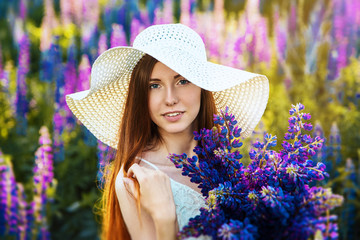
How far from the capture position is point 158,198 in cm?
134

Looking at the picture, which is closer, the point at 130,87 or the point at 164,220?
the point at 164,220

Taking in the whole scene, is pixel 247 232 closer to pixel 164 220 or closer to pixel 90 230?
pixel 164 220

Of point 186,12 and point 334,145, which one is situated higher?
point 186,12

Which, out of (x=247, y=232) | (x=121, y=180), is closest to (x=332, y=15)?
(x=121, y=180)

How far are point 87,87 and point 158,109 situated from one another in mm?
1745

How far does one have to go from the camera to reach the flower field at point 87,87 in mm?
2732

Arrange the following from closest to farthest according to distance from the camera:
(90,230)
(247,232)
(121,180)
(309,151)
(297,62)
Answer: (247,232), (309,151), (121,180), (90,230), (297,62)

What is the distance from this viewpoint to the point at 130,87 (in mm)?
1670

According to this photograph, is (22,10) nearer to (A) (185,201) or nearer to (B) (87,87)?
(B) (87,87)

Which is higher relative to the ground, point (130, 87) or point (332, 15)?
point (332, 15)

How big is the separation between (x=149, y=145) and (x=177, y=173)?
0.53ft

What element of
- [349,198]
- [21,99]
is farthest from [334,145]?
[21,99]

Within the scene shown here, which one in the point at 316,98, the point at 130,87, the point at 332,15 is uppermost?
the point at 332,15

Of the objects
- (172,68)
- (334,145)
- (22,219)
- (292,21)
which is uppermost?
(292,21)
